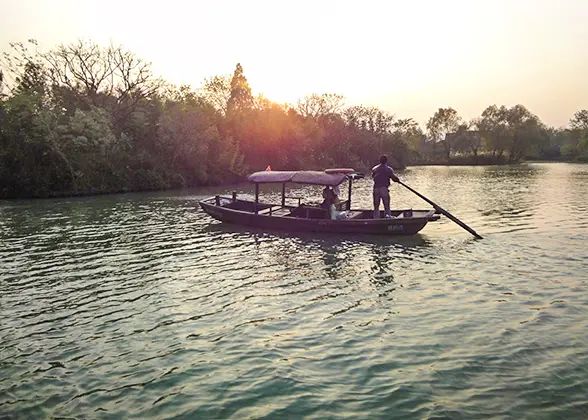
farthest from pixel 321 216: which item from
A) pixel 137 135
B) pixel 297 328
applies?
pixel 137 135

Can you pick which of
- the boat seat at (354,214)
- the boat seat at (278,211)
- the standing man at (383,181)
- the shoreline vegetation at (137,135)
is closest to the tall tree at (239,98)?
the shoreline vegetation at (137,135)

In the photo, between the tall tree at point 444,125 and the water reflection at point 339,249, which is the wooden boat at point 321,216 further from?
the tall tree at point 444,125

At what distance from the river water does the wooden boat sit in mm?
919

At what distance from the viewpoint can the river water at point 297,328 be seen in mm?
6875

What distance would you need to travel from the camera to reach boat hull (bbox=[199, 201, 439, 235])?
19578 mm

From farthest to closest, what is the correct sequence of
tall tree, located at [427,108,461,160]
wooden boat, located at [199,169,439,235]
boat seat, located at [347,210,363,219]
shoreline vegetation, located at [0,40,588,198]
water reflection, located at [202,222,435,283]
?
tall tree, located at [427,108,461,160]
shoreline vegetation, located at [0,40,588,198]
boat seat, located at [347,210,363,219]
wooden boat, located at [199,169,439,235]
water reflection, located at [202,222,435,283]

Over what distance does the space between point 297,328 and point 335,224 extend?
435 inches

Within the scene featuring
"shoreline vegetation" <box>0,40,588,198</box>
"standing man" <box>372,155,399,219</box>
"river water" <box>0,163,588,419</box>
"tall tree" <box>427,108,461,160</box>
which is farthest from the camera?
"tall tree" <box>427,108,461,160</box>

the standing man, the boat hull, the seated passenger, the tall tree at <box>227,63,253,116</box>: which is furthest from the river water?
the tall tree at <box>227,63,253,116</box>

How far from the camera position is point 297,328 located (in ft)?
31.7

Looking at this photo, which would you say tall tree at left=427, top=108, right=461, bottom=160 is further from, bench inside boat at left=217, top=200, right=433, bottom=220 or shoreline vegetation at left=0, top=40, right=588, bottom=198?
bench inside boat at left=217, top=200, right=433, bottom=220

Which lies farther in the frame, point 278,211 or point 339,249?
point 278,211

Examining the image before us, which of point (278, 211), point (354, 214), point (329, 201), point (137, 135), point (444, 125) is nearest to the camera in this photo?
point (329, 201)

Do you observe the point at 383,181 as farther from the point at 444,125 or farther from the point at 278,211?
the point at 444,125
